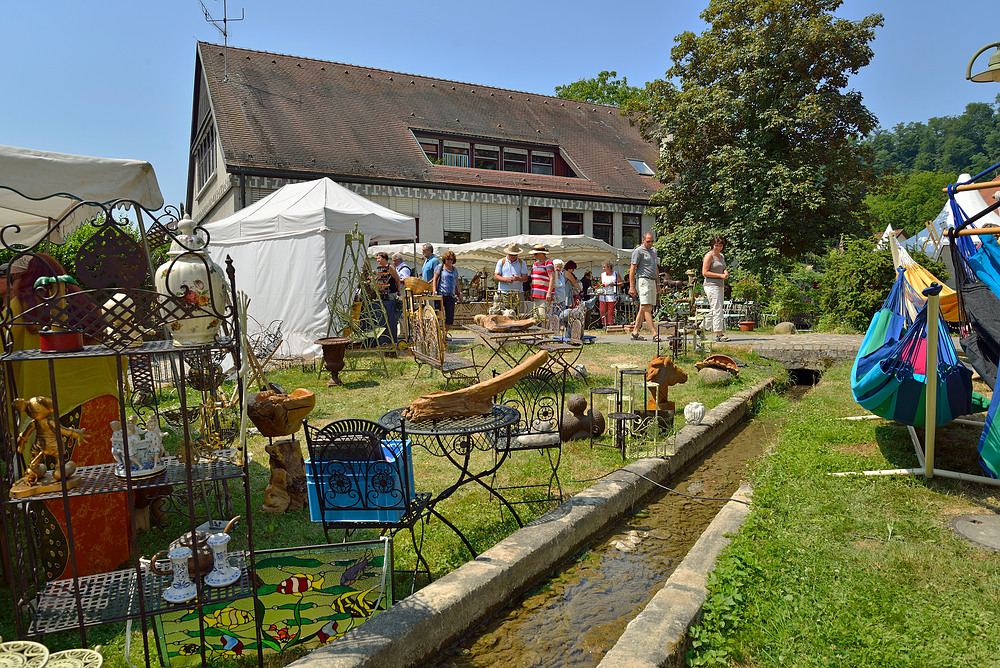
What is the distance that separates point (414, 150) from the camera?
765 inches

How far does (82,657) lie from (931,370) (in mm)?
4757

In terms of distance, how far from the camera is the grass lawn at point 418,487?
284 cm

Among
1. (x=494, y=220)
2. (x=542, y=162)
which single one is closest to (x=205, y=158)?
(x=494, y=220)

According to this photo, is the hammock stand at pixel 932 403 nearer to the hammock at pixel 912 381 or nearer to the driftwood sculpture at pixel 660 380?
the hammock at pixel 912 381

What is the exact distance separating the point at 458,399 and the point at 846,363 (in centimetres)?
801

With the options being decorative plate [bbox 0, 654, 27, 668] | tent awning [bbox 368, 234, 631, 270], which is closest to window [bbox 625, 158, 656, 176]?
tent awning [bbox 368, 234, 631, 270]

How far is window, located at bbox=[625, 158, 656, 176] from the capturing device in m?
25.3

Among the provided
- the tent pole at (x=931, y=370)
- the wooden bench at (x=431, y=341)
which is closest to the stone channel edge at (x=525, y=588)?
the tent pole at (x=931, y=370)

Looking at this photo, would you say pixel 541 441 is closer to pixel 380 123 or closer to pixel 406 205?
pixel 406 205

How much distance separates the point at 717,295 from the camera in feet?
34.6

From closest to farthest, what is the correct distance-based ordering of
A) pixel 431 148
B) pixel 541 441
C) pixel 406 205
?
1. pixel 541 441
2. pixel 406 205
3. pixel 431 148

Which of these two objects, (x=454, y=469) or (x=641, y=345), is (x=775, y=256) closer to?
(x=641, y=345)

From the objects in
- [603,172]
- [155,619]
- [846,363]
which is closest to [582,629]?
[155,619]

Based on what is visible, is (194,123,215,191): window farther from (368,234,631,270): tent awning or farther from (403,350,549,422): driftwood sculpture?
(403,350,549,422): driftwood sculpture
